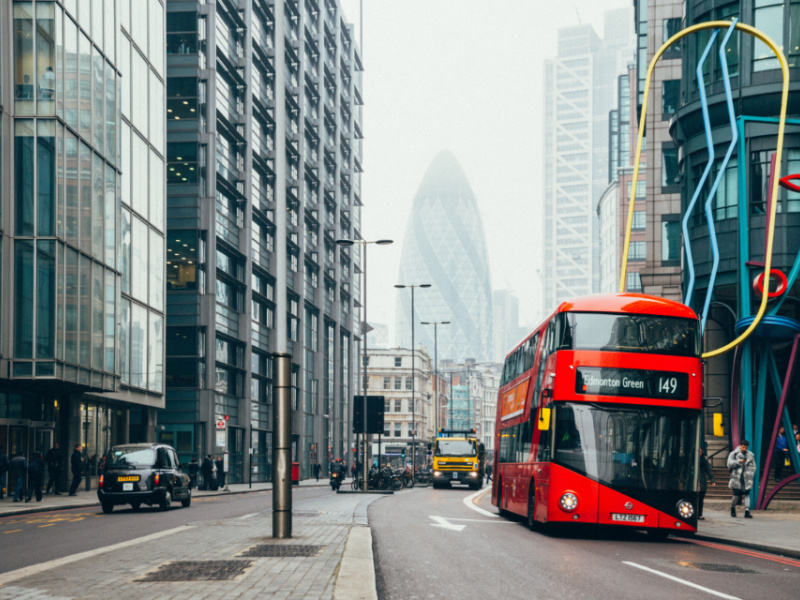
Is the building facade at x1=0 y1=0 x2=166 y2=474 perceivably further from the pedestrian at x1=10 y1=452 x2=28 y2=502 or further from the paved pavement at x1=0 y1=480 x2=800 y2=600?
the paved pavement at x1=0 y1=480 x2=800 y2=600

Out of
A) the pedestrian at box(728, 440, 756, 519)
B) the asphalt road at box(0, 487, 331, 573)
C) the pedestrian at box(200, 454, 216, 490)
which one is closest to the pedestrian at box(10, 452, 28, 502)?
the asphalt road at box(0, 487, 331, 573)

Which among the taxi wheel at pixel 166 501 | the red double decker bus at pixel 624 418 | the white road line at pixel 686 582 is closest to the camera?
the white road line at pixel 686 582

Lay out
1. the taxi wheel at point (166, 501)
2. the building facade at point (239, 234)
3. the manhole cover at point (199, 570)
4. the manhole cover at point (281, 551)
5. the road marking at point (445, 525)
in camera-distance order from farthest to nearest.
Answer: the building facade at point (239, 234) < the taxi wheel at point (166, 501) < the road marking at point (445, 525) < the manhole cover at point (281, 551) < the manhole cover at point (199, 570)

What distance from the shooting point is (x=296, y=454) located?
70562mm

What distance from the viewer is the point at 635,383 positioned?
53.7 feet

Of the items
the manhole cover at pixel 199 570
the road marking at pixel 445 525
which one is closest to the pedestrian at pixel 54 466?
the road marking at pixel 445 525

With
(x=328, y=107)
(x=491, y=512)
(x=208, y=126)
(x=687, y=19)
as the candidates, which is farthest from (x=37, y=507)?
(x=328, y=107)

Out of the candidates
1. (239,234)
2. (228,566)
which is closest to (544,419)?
(228,566)

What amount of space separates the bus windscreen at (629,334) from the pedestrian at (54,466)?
20177 mm

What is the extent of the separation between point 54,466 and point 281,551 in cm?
2207

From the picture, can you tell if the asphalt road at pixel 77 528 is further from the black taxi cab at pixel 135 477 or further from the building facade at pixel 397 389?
the building facade at pixel 397 389

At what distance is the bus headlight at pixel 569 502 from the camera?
1630 centimetres

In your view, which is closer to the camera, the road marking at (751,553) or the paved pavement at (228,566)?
the paved pavement at (228,566)

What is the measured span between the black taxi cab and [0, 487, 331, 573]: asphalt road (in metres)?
0.40
